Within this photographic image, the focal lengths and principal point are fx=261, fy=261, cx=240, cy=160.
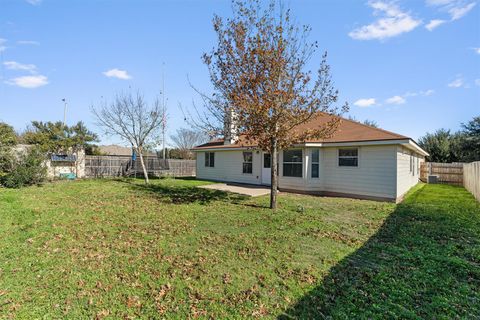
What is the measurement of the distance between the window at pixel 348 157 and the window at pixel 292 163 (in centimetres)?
198

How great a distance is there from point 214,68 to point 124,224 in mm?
5651

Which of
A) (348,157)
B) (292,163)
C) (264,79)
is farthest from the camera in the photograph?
(292,163)

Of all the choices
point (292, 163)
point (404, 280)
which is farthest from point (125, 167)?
point (404, 280)

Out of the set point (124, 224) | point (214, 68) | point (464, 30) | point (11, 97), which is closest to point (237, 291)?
point (124, 224)

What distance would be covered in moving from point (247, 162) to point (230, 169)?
1646 millimetres

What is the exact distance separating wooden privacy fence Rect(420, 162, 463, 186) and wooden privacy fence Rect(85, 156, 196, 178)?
22061 millimetres

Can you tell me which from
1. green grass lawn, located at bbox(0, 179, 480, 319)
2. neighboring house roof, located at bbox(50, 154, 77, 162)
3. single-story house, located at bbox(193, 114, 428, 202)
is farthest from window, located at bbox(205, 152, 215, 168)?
green grass lawn, located at bbox(0, 179, 480, 319)

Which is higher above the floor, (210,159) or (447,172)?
(210,159)

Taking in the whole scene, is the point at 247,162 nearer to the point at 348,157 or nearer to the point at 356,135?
the point at 348,157

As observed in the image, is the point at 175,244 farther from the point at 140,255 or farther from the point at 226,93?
the point at 226,93

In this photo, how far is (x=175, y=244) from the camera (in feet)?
18.2

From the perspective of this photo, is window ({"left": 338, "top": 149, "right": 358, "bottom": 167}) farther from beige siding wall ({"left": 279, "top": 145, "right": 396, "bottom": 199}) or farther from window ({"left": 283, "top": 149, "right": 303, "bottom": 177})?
window ({"left": 283, "top": 149, "right": 303, "bottom": 177})

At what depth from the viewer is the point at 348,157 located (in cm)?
1247

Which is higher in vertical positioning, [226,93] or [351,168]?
[226,93]
